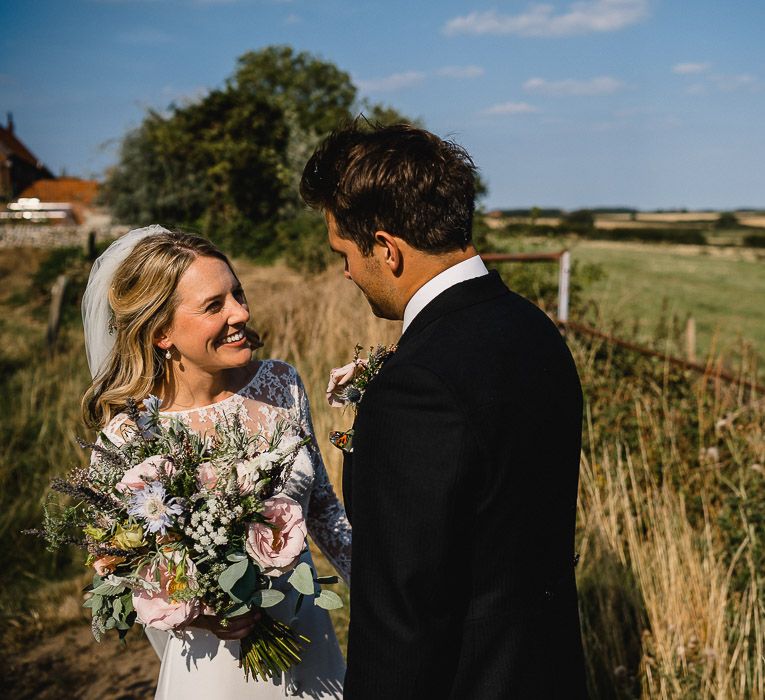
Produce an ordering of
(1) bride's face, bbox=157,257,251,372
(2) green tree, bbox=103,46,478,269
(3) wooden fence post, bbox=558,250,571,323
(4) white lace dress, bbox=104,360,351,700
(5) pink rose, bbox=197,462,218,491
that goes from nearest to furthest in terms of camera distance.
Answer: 1. (5) pink rose, bbox=197,462,218,491
2. (4) white lace dress, bbox=104,360,351,700
3. (1) bride's face, bbox=157,257,251,372
4. (3) wooden fence post, bbox=558,250,571,323
5. (2) green tree, bbox=103,46,478,269

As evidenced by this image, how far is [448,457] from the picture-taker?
4.79ft

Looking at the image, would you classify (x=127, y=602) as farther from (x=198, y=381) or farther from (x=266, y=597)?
(x=198, y=381)

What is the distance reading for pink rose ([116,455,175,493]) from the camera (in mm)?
1939

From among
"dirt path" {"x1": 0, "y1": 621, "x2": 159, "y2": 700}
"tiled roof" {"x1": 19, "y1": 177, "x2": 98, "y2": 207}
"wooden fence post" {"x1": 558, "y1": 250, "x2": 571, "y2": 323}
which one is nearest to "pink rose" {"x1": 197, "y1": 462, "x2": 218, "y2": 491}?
"dirt path" {"x1": 0, "y1": 621, "x2": 159, "y2": 700}

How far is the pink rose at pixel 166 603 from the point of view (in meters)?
1.94

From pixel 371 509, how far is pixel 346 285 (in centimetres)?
763

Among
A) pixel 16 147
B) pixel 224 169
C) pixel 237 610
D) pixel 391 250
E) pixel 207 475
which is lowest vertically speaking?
pixel 237 610

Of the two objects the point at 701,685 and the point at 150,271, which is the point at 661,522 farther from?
the point at 150,271

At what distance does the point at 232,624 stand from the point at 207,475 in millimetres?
465

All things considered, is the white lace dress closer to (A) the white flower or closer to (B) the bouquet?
(B) the bouquet

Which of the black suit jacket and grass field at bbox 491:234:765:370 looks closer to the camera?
the black suit jacket

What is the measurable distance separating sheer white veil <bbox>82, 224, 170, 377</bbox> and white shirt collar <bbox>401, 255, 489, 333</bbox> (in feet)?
5.01

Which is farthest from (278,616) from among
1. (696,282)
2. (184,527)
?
(696,282)

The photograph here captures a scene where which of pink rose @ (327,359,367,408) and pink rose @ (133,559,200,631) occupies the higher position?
pink rose @ (327,359,367,408)
